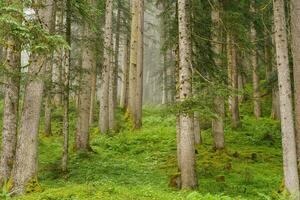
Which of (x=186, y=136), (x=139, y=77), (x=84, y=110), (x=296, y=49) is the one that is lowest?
(x=186, y=136)

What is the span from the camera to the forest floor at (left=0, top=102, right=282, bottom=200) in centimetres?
934

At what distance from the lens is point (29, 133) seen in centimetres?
1008

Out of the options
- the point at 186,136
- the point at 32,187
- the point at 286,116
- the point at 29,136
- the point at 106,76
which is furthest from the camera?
the point at 106,76

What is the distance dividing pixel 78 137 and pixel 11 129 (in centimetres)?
501

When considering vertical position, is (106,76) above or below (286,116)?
above

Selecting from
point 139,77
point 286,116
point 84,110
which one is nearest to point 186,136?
point 286,116

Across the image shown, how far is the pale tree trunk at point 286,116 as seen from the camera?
Answer: 10.7 m

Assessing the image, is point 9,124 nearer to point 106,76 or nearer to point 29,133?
point 29,133

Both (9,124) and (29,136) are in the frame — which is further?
(9,124)

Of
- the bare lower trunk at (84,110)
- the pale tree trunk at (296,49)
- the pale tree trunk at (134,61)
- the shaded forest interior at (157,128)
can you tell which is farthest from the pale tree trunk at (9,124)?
the pale tree trunk at (134,61)

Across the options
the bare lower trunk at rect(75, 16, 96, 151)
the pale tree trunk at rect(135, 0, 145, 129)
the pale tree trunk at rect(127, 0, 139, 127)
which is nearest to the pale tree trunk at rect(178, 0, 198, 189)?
the bare lower trunk at rect(75, 16, 96, 151)

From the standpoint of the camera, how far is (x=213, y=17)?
16.8 metres

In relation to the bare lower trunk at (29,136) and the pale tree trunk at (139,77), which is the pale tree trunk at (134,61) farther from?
the bare lower trunk at (29,136)

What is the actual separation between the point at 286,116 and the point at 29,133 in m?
6.70
